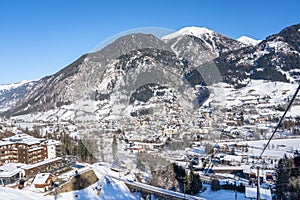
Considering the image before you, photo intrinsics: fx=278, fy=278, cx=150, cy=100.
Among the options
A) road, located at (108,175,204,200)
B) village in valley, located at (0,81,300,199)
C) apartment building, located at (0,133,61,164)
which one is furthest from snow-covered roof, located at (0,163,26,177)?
road, located at (108,175,204,200)

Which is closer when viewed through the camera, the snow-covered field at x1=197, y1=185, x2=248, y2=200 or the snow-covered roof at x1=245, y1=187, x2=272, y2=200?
the snow-covered roof at x1=245, y1=187, x2=272, y2=200

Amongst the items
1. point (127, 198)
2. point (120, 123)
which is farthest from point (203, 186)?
point (120, 123)

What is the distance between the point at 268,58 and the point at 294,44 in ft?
15.0

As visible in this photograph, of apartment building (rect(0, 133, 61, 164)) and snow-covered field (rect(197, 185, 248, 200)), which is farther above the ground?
apartment building (rect(0, 133, 61, 164))

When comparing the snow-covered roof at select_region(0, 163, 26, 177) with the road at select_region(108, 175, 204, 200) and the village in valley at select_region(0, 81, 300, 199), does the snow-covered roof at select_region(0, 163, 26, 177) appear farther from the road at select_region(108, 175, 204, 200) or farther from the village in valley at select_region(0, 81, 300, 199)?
the road at select_region(108, 175, 204, 200)

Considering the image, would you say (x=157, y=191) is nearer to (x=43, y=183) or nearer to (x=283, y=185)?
(x=43, y=183)

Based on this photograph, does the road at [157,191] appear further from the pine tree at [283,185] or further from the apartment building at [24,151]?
the apartment building at [24,151]

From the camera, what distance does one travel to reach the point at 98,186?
4.59 metres

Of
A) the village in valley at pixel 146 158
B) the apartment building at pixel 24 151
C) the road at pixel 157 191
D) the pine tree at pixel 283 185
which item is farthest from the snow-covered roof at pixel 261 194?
the apartment building at pixel 24 151

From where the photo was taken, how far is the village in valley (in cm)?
203

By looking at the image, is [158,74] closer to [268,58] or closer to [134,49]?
[134,49]

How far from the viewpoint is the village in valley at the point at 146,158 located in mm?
2027

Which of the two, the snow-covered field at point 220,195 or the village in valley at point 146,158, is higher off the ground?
the village in valley at point 146,158

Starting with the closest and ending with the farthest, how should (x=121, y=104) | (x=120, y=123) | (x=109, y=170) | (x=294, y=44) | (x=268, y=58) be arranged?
(x=121, y=104) → (x=120, y=123) → (x=109, y=170) → (x=268, y=58) → (x=294, y=44)
